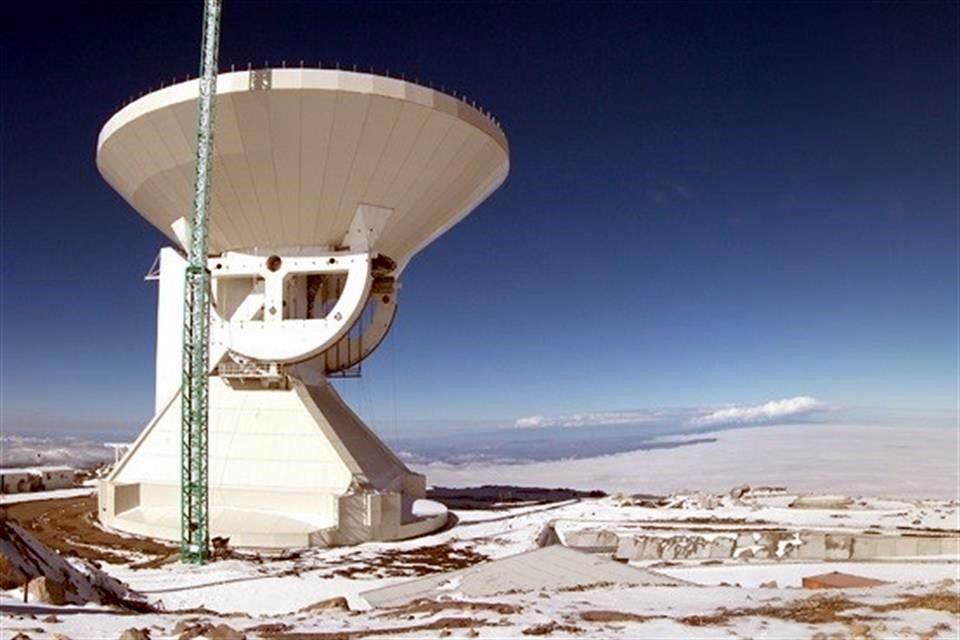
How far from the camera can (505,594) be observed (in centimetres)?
1304

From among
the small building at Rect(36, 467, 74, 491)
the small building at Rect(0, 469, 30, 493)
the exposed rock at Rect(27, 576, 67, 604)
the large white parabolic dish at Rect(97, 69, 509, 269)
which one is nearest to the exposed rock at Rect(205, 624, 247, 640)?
the exposed rock at Rect(27, 576, 67, 604)

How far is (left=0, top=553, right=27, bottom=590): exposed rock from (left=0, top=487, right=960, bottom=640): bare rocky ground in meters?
0.39

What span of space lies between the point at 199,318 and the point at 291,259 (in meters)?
4.97

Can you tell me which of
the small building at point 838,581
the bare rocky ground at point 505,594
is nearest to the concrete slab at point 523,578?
the bare rocky ground at point 505,594

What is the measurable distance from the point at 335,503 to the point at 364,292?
28.3 feet

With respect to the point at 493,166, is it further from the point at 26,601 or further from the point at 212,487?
the point at 26,601

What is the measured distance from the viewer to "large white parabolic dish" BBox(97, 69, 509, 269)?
29.6 metres

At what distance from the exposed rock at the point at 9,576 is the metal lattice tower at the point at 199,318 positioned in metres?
15.7

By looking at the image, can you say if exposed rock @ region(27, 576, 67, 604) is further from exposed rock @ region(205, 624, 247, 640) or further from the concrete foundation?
the concrete foundation

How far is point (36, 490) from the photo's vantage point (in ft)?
152

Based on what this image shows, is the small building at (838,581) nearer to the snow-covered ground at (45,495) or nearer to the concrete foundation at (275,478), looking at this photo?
the concrete foundation at (275,478)

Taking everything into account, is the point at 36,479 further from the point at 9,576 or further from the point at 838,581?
the point at 838,581

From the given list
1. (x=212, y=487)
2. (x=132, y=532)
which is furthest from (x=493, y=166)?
(x=132, y=532)

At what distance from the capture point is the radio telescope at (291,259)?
2964 cm
